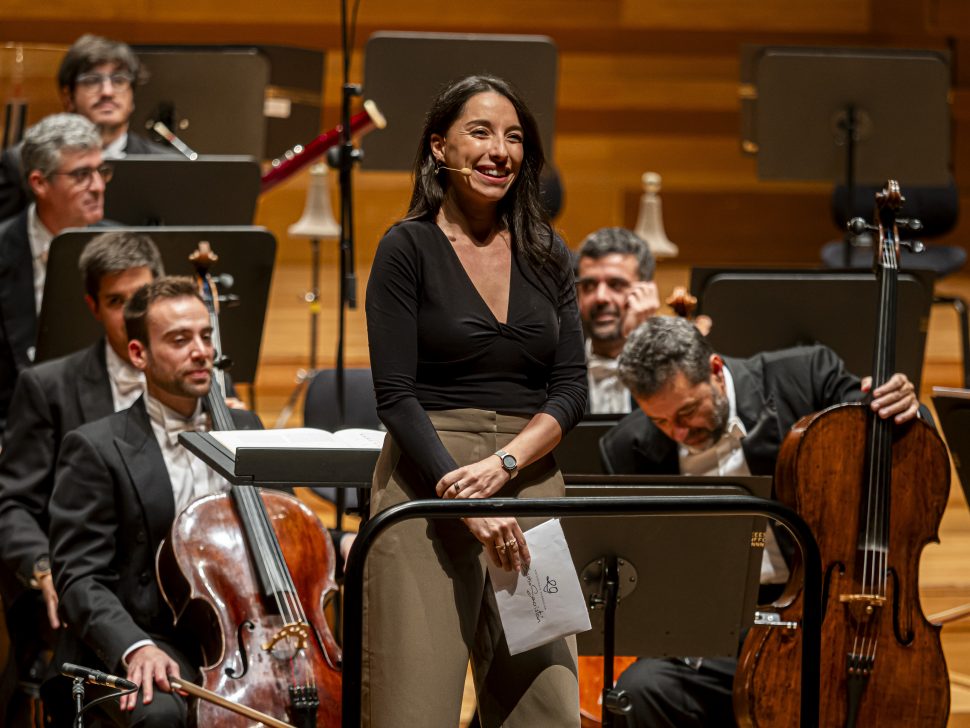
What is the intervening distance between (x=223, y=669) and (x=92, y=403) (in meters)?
0.85

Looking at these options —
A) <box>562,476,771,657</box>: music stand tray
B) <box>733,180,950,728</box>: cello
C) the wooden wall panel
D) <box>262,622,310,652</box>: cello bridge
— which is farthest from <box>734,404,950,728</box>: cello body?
the wooden wall panel

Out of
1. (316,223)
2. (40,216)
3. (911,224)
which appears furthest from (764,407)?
(316,223)

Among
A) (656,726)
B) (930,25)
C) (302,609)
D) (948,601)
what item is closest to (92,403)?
(302,609)

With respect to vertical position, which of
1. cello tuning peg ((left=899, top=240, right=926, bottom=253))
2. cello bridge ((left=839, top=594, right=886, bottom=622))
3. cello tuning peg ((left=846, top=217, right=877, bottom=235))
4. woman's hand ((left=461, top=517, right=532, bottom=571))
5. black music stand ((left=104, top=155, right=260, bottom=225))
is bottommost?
cello bridge ((left=839, top=594, right=886, bottom=622))

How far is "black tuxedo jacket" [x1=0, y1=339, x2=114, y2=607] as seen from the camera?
2680 millimetres

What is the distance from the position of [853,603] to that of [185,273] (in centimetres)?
167

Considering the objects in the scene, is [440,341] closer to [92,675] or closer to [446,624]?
[446,624]

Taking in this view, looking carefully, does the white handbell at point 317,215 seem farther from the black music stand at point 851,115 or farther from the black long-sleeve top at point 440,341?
the black long-sleeve top at point 440,341

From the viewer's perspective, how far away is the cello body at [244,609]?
7.27 feet

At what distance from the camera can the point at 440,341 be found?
70.2 inches

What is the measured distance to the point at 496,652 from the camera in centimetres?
180

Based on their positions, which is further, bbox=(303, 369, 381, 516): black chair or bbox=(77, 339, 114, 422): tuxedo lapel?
bbox=(303, 369, 381, 516): black chair

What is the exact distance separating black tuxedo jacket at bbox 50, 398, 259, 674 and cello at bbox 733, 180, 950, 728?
43.1 inches

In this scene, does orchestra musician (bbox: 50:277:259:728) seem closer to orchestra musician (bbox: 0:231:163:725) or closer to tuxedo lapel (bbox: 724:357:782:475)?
orchestra musician (bbox: 0:231:163:725)
